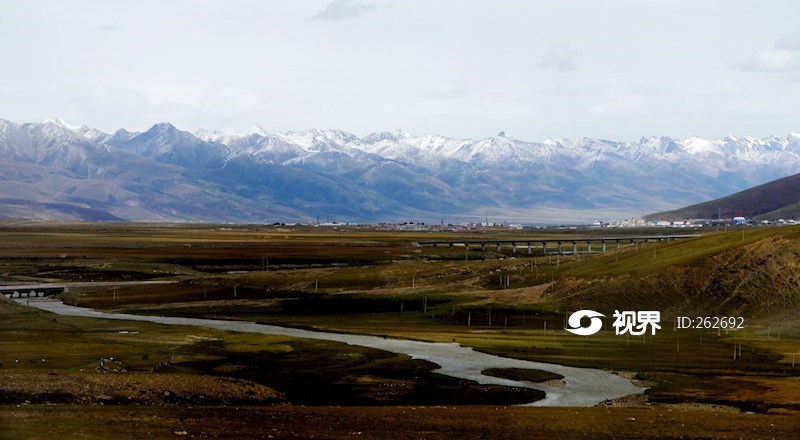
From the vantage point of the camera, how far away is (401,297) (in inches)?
6201

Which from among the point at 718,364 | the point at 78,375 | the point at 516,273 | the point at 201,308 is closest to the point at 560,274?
the point at 516,273

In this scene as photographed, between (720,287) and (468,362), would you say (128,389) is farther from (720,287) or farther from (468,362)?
(720,287)

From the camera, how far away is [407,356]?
95.0 metres

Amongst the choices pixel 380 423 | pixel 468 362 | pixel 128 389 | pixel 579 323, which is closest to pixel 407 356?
pixel 468 362

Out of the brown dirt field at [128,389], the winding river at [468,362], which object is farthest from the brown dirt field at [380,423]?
the winding river at [468,362]

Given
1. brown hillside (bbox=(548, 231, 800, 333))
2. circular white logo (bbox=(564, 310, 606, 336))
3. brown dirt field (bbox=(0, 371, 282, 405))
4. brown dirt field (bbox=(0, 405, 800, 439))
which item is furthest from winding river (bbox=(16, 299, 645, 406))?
brown hillside (bbox=(548, 231, 800, 333))

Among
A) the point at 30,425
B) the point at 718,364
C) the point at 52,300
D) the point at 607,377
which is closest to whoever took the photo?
the point at 30,425

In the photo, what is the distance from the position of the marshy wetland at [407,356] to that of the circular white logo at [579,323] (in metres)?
1.59

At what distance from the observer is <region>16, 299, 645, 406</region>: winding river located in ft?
254

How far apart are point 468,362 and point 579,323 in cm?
4035

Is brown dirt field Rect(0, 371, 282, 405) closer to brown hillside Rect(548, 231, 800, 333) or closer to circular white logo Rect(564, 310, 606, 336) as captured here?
circular white logo Rect(564, 310, 606, 336)

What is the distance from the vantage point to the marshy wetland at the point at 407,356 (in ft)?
199

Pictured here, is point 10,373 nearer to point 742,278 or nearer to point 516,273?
point 742,278

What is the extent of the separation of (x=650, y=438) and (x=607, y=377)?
29332mm
